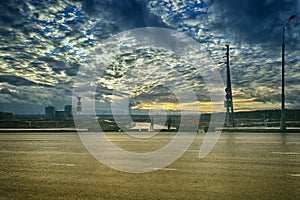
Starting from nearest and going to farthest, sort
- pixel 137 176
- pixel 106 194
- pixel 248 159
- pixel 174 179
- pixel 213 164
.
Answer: pixel 106 194 < pixel 174 179 < pixel 137 176 < pixel 213 164 < pixel 248 159

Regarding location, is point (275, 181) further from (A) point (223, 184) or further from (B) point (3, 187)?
(B) point (3, 187)

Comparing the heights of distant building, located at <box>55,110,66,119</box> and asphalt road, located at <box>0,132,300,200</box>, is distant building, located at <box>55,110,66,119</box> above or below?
above

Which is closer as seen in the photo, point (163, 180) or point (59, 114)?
point (163, 180)

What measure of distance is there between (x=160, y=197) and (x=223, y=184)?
1702mm

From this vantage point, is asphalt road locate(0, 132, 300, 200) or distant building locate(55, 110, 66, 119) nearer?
asphalt road locate(0, 132, 300, 200)

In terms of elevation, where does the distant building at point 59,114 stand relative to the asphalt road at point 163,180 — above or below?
above

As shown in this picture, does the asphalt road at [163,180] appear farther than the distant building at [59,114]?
No

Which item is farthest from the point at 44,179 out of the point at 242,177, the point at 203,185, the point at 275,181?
the point at 275,181

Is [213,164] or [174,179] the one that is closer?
[174,179]

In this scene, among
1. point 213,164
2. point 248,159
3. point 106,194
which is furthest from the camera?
point 248,159

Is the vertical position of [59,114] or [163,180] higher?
[59,114]

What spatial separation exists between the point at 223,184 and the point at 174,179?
1.20 meters

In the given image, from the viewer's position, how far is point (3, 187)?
7168mm

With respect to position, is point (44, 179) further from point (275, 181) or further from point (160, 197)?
point (275, 181)
